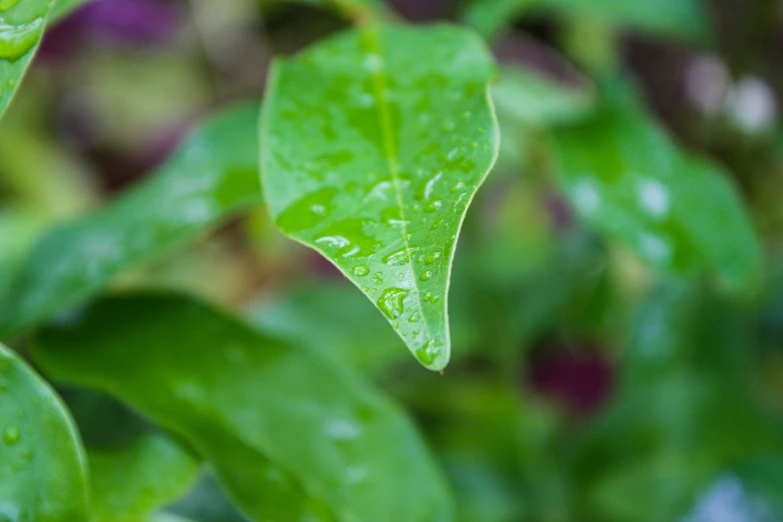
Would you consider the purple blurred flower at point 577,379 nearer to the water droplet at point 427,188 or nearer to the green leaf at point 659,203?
the green leaf at point 659,203

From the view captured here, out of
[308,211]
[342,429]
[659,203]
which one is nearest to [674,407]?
[659,203]

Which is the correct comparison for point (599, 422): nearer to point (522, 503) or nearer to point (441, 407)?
point (522, 503)

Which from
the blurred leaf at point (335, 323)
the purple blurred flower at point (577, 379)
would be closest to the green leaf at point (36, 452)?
the blurred leaf at point (335, 323)

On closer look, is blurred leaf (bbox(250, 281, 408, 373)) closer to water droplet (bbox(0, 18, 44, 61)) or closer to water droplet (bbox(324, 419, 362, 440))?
water droplet (bbox(324, 419, 362, 440))

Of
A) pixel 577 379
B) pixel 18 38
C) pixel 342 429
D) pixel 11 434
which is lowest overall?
pixel 577 379

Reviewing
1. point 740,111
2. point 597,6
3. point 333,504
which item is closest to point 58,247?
point 333,504

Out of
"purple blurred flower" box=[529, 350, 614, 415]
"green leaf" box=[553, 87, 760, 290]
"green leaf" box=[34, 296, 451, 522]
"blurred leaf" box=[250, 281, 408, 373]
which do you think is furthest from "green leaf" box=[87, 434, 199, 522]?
"purple blurred flower" box=[529, 350, 614, 415]

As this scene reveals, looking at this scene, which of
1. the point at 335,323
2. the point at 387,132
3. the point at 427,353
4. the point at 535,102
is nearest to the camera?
the point at 427,353

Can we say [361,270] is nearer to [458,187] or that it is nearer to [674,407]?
[458,187]
